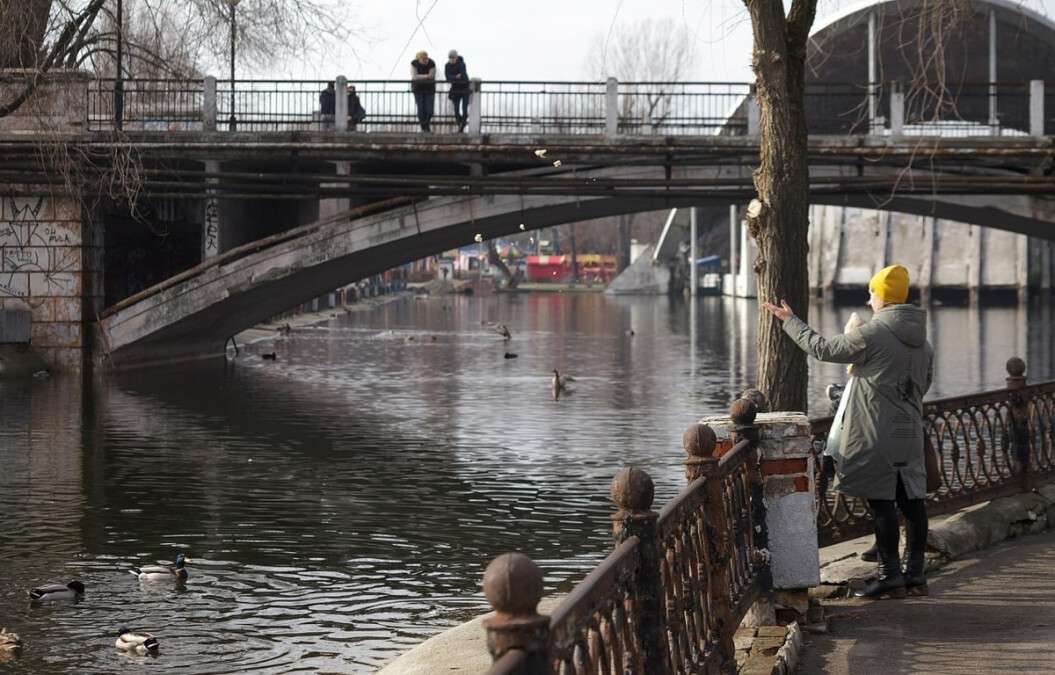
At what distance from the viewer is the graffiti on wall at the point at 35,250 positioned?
98.4ft

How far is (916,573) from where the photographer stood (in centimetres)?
876

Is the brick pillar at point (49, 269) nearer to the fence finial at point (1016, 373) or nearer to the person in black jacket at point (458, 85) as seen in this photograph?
the person in black jacket at point (458, 85)

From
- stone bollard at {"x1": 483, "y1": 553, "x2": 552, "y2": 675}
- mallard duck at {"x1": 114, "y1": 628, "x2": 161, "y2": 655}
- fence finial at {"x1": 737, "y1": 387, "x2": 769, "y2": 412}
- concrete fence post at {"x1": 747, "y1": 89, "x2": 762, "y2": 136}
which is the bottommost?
mallard duck at {"x1": 114, "y1": 628, "x2": 161, "y2": 655}

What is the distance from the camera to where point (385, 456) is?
18.9m

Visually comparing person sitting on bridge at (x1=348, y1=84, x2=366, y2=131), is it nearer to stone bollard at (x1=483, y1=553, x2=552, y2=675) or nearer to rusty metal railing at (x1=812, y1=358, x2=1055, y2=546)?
rusty metal railing at (x1=812, y1=358, x2=1055, y2=546)

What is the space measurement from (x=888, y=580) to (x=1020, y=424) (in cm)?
332

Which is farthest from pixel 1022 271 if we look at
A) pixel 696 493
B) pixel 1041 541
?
pixel 696 493

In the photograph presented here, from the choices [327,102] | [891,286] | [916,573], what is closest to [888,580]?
[916,573]

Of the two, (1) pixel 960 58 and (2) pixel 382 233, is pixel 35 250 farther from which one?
(1) pixel 960 58

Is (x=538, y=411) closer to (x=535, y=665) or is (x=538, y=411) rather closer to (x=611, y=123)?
(x=611, y=123)

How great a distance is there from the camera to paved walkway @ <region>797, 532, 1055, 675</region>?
718cm

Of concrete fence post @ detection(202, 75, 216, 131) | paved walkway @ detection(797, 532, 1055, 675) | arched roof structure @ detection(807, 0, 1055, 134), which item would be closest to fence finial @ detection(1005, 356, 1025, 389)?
paved walkway @ detection(797, 532, 1055, 675)

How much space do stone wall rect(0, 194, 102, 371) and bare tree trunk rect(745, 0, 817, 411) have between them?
2191 cm

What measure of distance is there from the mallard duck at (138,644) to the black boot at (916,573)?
4427mm
